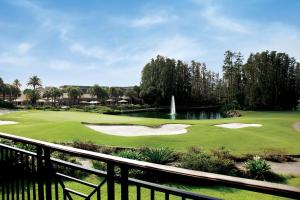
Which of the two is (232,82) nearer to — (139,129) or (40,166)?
(139,129)

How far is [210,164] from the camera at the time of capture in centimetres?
1100

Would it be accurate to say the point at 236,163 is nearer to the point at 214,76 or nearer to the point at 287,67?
the point at 287,67

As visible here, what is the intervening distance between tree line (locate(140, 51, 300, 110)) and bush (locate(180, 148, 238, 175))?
178 feet

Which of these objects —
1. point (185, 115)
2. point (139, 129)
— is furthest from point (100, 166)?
point (185, 115)

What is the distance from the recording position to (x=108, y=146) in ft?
47.5

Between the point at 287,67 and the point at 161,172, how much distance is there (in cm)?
6990

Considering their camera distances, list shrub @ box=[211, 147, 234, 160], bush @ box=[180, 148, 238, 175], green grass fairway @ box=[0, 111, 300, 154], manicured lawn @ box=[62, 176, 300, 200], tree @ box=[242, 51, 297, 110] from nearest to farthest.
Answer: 1. manicured lawn @ box=[62, 176, 300, 200]
2. bush @ box=[180, 148, 238, 175]
3. shrub @ box=[211, 147, 234, 160]
4. green grass fairway @ box=[0, 111, 300, 154]
5. tree @ box=[242, 51, 297, 110]

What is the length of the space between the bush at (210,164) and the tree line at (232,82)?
54.2 meters

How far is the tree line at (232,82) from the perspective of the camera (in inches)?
2547

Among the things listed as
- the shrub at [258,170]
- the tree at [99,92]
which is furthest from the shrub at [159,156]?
the tree at [99,92]

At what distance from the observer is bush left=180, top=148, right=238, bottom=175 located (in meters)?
10.9

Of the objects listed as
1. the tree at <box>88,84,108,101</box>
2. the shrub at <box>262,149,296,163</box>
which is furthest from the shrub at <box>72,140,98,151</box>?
the tree at <box>88,84,108,101</box>

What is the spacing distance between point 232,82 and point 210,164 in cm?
6578

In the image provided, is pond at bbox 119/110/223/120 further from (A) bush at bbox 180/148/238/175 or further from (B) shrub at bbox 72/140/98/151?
(A) bush at bbox 180/148/238/175
